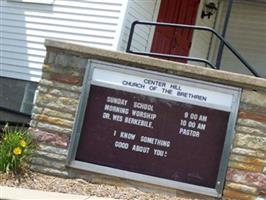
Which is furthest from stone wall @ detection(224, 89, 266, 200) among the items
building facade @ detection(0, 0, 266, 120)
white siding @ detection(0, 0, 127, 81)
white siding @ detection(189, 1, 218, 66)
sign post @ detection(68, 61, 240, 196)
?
white siding @ detection(189, 1, 218, 66)

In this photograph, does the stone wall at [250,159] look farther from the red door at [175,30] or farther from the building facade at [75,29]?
the red door at [175,30]

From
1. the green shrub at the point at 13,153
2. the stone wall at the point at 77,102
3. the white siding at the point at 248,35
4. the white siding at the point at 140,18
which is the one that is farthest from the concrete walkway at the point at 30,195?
the white siding at the point at 248,35

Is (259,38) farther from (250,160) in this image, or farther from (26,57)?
(250,160)

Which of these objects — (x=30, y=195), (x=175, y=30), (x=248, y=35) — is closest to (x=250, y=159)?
(x=30, y=195)

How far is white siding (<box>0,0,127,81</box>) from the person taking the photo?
10.5m

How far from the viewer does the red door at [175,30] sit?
472 inches

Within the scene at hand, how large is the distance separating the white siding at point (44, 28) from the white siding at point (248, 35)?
462 cm

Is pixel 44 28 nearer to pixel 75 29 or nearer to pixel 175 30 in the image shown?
pixel 75 29

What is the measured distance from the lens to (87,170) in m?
7.75

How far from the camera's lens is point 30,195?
22.3ft

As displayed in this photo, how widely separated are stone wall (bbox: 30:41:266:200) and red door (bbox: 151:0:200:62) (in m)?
4.06

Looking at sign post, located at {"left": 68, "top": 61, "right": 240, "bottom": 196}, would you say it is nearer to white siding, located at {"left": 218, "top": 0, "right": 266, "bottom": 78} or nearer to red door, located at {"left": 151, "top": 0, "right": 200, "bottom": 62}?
red door, located at {"left": 151, "top": 0, "right": 200, "bottom": 62}

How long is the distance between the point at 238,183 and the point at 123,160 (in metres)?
1.47

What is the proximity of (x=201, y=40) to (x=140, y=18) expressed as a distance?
3243 mm
